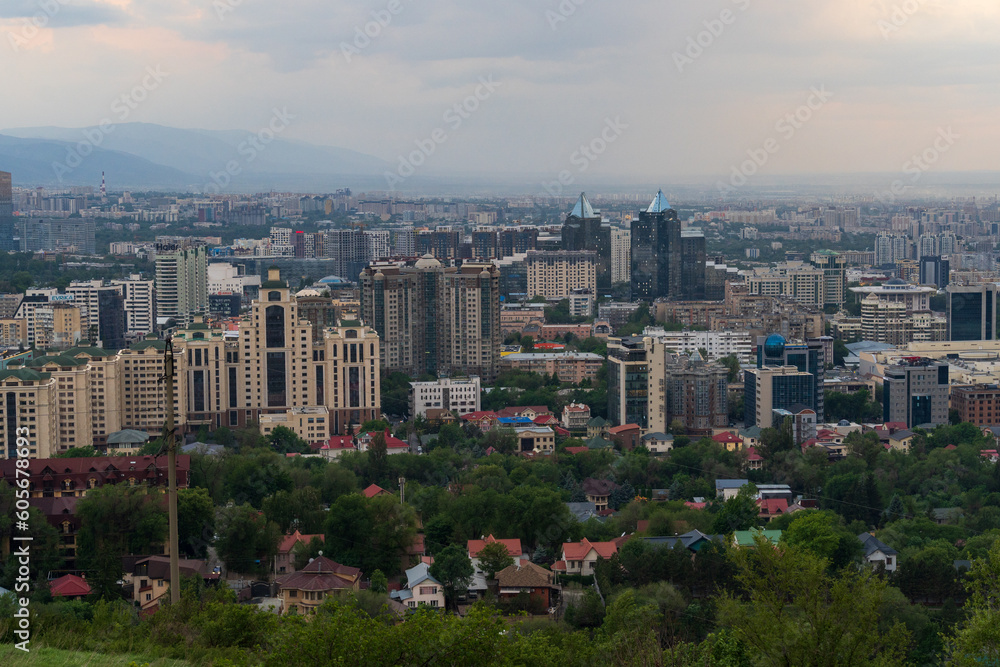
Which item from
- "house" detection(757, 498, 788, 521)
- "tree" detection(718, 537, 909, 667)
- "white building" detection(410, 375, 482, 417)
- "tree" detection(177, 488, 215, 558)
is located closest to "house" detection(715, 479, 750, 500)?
"house" detection(757, 498, 788, 521)

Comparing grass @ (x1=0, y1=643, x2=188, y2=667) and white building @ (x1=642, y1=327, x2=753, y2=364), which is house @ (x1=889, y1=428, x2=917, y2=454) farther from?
grass @ (x1=0, y1=643, x2=188, y2=667)

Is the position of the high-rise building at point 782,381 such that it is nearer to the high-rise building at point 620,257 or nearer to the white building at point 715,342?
the white building at point 715,342

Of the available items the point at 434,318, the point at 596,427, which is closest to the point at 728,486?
the point at 596,427

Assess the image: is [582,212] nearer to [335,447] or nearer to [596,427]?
[596,427]

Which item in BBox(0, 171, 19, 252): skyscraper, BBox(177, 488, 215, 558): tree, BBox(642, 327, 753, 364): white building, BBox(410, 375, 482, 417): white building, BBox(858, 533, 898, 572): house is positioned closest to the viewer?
BBox(858, 533, 898, 572): house

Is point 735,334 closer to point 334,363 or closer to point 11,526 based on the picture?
point 334,363

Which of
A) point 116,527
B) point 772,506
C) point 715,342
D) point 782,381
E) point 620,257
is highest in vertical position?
point 620,257

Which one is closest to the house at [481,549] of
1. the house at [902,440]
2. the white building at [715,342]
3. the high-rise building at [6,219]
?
the house at [902,440]
